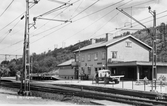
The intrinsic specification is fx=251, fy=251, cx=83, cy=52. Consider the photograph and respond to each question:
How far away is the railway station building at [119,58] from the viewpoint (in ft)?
142

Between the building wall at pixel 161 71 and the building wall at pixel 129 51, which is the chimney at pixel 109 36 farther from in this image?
the building wall at pixel 161 71

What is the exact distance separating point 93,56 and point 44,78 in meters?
11.2

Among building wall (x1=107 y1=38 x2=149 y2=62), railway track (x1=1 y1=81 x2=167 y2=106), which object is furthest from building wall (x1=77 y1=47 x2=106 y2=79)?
railway track (x1=1 y1=81 x2=167 y2=106)

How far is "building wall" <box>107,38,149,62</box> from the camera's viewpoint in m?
46.7

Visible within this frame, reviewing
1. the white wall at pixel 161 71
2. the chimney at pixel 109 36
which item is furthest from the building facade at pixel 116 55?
the white wall at pixel 161 71

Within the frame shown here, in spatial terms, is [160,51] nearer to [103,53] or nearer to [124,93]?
[103,53]

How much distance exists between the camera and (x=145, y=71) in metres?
43.4

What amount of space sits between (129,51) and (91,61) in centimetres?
780

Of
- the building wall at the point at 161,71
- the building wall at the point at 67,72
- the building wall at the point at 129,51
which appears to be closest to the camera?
the building wall at the point at 161,71

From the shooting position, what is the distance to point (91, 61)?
165 feet

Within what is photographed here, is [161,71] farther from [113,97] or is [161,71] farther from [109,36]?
[113,97]

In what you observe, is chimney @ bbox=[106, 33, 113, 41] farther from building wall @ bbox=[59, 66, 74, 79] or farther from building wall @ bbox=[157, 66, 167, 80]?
building wall @ bbox=[157, 66, 167, 80]

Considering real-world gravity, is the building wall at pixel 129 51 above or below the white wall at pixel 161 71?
above

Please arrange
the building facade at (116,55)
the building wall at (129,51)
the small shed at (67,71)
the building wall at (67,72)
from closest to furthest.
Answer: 1. the building facade at (116,55)
2. the building wall at (129,51)
3. the small shed at (67,71)
4. the building wall at (67,72)
